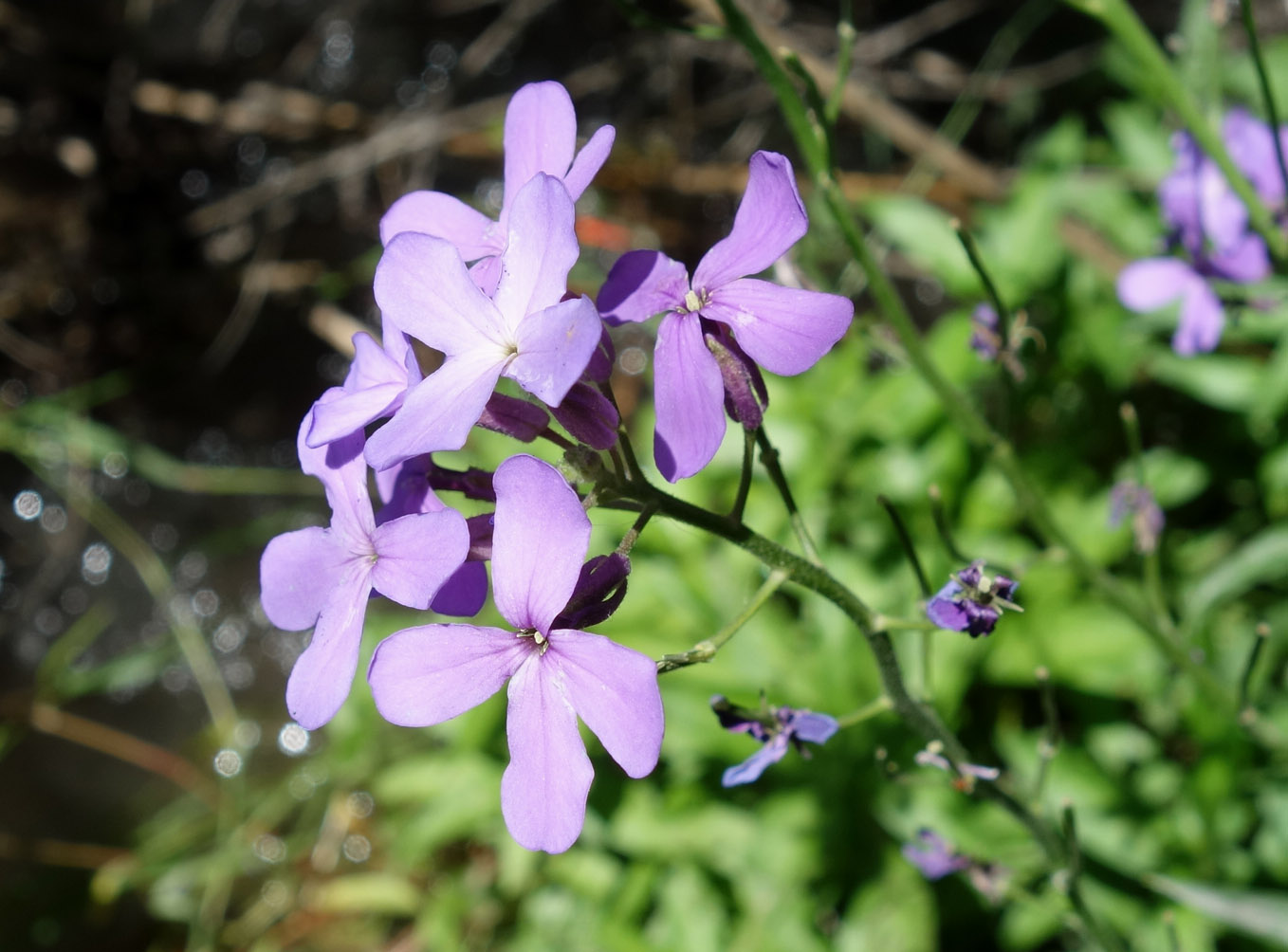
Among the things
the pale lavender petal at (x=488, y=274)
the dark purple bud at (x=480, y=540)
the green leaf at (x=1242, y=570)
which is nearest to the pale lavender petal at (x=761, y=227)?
the pale lavender petal at (x=488, y=274)

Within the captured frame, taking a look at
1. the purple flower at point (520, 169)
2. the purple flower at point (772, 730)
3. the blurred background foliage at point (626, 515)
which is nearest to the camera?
the purple flower at point (520, 169)

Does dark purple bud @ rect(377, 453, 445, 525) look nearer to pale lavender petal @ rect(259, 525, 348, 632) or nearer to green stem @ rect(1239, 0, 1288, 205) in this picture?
pale lavender petal @ rect(259, 525, 348, 632)

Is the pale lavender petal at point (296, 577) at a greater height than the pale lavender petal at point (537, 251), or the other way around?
the pale lavender petal at point (537, 251)

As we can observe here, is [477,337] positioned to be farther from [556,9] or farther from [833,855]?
[556,9]

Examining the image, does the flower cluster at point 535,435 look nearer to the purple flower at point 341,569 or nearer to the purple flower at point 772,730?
the purple flower at point 341,569

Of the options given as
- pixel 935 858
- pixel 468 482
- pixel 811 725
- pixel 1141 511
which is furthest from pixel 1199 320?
pixel 468 482

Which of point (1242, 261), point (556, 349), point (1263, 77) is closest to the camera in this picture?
point (556, 349)

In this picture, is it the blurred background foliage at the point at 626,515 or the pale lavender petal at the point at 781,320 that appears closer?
the pale lavender petal at the point at 781,320

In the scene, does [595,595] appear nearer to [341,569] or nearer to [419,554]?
[419,554]
